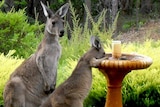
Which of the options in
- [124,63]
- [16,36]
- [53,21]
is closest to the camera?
[124,63]

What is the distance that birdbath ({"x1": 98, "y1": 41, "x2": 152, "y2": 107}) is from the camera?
434 centimetres

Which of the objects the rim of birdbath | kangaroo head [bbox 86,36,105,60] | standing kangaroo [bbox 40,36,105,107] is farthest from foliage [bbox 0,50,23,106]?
the rim of birdbath

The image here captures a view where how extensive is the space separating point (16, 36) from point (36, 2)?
14.1 metres

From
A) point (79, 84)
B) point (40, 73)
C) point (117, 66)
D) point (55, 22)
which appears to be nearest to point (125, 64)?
point (117, 66)

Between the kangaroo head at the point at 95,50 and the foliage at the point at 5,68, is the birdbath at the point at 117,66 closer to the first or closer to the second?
the kangaroo head at the point at 95,50

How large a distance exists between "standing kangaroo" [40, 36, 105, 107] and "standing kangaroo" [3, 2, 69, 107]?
636mm

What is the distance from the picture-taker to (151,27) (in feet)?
76.6

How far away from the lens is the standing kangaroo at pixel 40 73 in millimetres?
5102

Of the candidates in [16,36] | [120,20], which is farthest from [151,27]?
[16,36]

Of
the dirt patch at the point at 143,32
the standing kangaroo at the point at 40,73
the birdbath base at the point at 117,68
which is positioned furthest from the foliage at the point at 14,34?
the dirt patch at the point at 143,32

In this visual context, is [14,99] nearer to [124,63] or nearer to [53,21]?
[53,21]

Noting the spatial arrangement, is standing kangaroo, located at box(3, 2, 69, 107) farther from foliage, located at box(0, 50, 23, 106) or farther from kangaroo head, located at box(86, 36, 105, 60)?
foliage, located at box(0, 50, 23, 106)

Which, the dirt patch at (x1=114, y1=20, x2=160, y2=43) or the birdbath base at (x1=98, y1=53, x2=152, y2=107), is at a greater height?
the dirt patch at (x1=114, y1=20, x2=160, y2=43)

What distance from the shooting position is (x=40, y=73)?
5.17 meters
